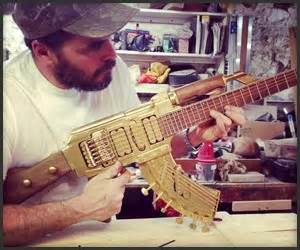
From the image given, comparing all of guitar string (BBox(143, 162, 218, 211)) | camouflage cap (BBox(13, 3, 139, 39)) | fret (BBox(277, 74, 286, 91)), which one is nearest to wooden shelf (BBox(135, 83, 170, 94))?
camouflage cap (BBox(13, 3, 139, 39))

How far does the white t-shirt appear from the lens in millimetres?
1777

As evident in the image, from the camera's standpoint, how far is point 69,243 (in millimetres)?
1792

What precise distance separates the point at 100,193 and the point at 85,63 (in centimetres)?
55

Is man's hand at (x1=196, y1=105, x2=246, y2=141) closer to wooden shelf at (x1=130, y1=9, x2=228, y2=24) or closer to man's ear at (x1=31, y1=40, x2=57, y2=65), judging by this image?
wooden shelf at (x1=130, y1=9, x2=228, y2=24)

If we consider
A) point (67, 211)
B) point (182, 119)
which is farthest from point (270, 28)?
point (67, 211)

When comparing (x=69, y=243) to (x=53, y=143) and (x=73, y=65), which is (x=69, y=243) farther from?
(x=73, y=65)

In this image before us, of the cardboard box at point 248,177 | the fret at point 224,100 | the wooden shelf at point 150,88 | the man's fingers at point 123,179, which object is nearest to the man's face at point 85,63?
the wooden shelf at point 150,88

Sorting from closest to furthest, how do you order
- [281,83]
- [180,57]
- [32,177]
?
[32,177]
[281,83]
[180,57]

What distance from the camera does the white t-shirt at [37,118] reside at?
178cm

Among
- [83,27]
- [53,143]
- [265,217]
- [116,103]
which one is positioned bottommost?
[265,217]

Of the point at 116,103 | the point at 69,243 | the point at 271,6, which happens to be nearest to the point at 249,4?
the point at 271,6

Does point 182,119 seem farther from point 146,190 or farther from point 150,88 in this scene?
point 146,190

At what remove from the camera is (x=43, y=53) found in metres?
1.81

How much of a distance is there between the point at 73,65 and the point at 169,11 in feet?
1.62
